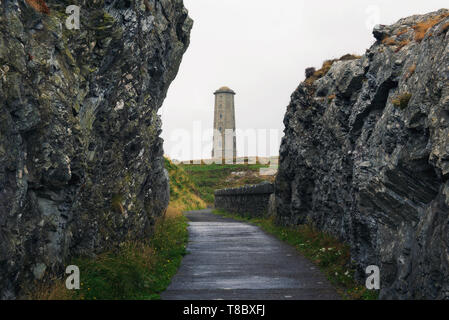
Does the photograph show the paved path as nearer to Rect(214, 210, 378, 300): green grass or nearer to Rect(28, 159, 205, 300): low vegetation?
Rect(214, 210, 378, 300): green grass

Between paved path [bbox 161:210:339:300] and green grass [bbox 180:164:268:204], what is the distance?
149ft

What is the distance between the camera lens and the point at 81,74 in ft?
37.1

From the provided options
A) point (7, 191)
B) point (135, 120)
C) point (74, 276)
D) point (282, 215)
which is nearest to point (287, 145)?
point (282, 215)

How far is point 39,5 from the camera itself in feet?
31.4

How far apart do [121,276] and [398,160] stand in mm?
5823

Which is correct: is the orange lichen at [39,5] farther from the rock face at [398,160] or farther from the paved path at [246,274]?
the rock face at [398,160]

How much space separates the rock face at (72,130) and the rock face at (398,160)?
238 inches

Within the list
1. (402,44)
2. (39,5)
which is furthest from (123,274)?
(402,44)

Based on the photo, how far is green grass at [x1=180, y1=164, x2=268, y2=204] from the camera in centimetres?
6775

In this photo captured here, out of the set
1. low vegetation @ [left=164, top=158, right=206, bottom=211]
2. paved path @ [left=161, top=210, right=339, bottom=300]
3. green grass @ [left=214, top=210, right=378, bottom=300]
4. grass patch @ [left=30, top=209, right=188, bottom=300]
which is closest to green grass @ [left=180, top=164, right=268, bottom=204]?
low vegetation @ [left=164, top=158, right=206, bottom=211]

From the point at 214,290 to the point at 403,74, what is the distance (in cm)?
605

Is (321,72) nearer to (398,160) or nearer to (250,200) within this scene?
(250,200)

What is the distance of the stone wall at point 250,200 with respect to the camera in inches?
1145
